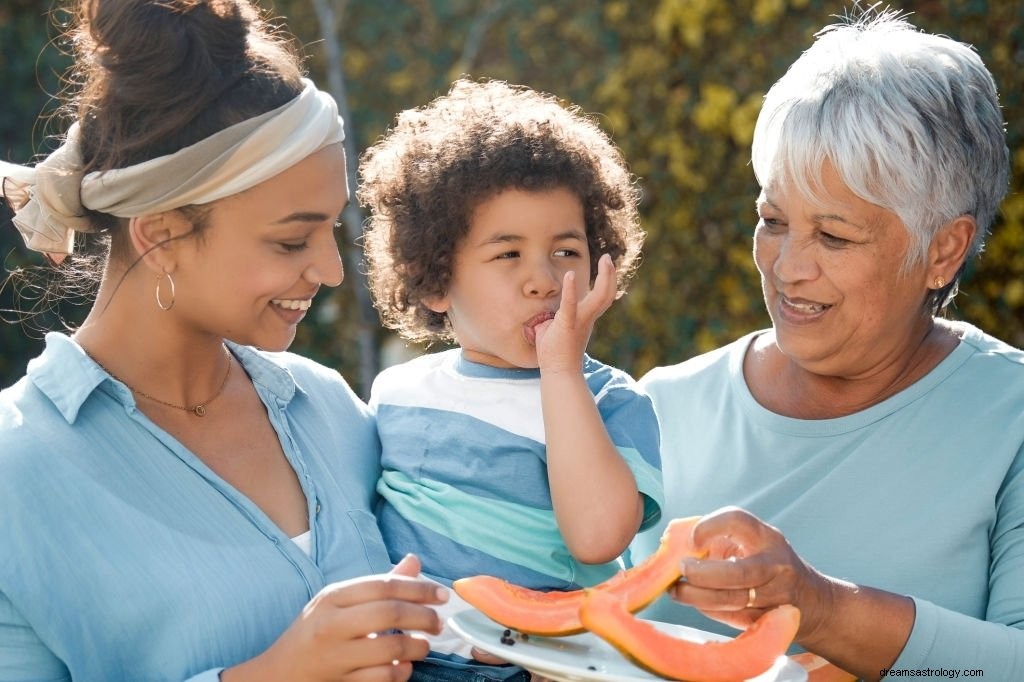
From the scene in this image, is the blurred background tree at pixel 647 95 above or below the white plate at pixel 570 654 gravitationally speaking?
above

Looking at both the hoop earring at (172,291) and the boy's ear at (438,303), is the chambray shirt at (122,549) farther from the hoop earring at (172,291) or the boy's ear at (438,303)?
the boy's ear at (438,303)

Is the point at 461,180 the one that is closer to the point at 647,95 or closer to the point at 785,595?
the point at 785,595

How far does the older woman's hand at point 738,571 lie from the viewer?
2.14 m

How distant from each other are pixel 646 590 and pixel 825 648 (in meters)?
0.58

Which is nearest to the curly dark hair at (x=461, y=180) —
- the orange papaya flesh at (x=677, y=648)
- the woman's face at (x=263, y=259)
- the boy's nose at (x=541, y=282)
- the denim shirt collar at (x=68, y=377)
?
the boy's nose at (x=541, y=282)

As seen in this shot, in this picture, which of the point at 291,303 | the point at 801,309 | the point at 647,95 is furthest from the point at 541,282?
the point at 647,95

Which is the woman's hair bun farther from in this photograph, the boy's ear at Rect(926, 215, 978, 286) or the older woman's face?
the boy's ear at Rect(926, 215, 978, 286)

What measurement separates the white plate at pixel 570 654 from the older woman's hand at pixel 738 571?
0.35ft

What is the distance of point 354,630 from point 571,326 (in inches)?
33.5

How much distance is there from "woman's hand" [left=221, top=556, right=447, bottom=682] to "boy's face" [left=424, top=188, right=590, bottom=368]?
0.81 m

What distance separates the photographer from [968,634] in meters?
2.63

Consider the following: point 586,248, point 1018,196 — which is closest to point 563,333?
point 586,248

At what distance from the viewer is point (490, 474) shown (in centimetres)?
273

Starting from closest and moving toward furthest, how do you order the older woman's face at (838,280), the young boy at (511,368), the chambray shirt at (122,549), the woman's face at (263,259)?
the chambray shirt at (122,549), the woman's face at (263,259), the young boy at (511,368), the older woman's face at (838,280)
